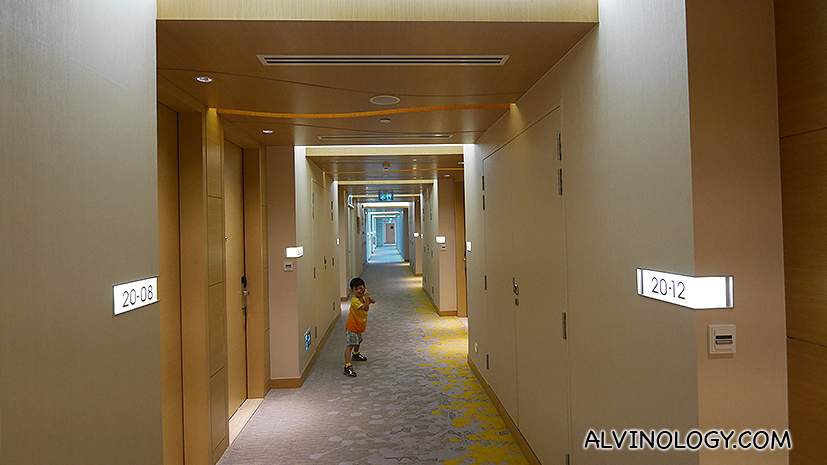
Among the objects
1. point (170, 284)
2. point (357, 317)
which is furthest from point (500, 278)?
point (170, 284)

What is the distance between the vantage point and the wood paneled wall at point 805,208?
57.2 inches

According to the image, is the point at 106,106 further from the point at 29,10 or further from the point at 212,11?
the point at 212,11

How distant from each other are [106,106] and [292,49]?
1039 millimetres

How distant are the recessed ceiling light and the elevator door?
190 centimetres

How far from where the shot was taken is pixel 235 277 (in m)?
4.95

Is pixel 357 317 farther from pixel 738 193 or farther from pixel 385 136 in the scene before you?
pixel 738 193

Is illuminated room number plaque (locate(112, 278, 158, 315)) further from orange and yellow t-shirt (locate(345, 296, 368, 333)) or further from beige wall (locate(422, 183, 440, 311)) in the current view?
beige wall (locate(422, 183, 440, 311))

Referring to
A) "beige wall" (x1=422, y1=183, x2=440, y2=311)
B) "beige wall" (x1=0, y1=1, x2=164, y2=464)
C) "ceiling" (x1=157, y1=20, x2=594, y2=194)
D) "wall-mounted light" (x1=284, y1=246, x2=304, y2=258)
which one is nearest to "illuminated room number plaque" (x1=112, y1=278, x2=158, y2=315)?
"beige wall" (x1=0, y1=1, x2=164, y2=464)

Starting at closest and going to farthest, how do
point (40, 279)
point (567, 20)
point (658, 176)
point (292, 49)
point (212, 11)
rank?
point (40, 279) → point (658, 176) → point (212, 11) → point (567, 20) → point (292, 49)

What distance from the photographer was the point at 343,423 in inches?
181

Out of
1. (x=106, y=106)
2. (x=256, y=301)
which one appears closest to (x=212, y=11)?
(x=106, y=106)

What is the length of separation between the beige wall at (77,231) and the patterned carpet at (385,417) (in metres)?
2.19

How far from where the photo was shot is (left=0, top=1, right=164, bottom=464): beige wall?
50.9 inches

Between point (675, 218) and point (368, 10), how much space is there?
5.16 feet
